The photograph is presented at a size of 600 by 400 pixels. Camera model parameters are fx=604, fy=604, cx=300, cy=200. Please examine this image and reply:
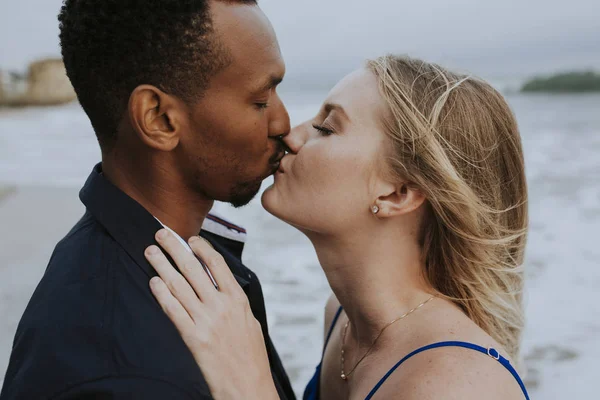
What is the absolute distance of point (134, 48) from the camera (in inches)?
70.9

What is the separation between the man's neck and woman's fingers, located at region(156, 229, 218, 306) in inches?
5.1

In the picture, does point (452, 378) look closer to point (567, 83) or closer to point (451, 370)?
point (451, 370)

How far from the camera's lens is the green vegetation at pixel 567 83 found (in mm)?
34500

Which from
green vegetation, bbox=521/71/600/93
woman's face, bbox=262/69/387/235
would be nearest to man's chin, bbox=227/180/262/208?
woman's face, bbox=262/69/387/235

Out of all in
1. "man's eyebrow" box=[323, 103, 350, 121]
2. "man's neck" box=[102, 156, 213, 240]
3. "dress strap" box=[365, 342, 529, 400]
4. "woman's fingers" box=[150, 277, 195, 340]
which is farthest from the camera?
"man's eyebrow" box=[323, 103, 350, 121]

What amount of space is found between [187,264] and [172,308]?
0.18m

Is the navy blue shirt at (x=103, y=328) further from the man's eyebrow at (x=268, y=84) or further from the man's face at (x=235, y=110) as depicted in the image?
the man's eyebrow at (x=268, y=84)

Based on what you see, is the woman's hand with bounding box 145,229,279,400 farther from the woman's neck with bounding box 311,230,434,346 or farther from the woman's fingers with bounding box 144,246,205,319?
the woman's neck with bounding box 311,230,434,346

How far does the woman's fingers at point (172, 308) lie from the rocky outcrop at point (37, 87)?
122 ft

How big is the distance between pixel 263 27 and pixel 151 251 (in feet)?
2.63

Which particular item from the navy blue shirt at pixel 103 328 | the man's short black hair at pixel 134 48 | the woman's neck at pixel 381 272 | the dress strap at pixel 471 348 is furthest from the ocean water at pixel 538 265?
the man's short black hair at pixel 134 48

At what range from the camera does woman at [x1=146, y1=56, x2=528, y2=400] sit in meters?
2.28

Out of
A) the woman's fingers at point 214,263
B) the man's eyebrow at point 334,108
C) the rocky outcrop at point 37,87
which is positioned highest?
the man's eyebrow at point 334,108

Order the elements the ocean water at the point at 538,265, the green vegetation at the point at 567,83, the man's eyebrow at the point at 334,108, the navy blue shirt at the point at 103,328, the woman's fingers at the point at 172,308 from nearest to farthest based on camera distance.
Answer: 1. the navy blue shirt at the point at 103,328
2. the woman's fingers at the point at 172,308
3. the man's eyebrow at the point at 334,108
4. the ocean water at the point at 538,265
5. the green vegetation at the point at 567,83
